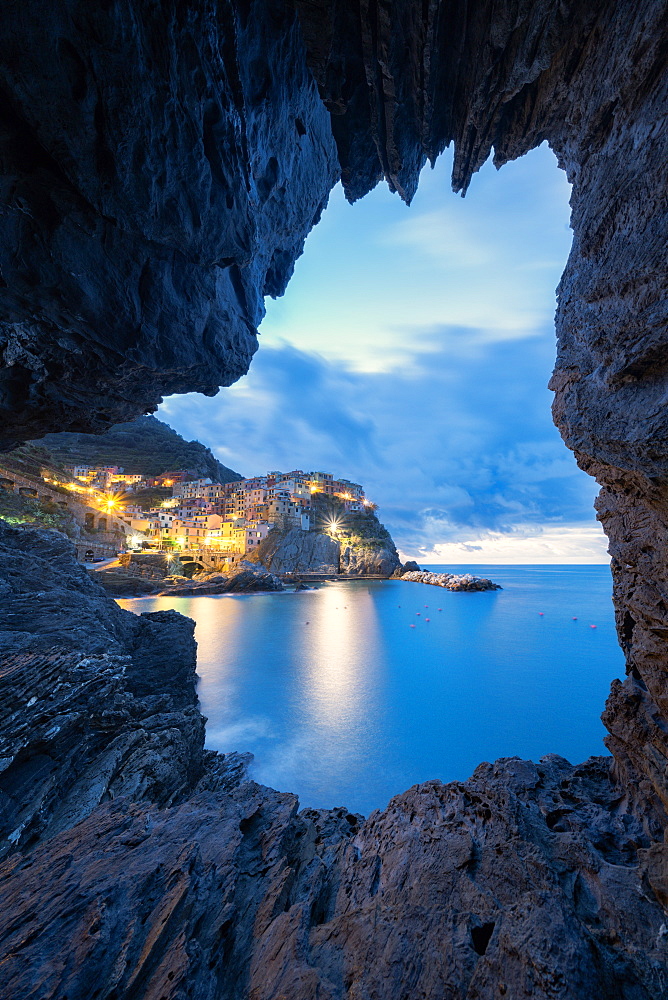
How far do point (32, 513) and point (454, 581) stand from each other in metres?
61.2

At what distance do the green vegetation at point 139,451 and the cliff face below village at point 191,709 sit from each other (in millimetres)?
91006

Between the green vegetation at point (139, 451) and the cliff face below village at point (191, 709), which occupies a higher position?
the green vegetation at point (139, 451)

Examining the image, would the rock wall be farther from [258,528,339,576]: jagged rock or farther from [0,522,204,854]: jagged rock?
[258,528,339,576]: jagged rock

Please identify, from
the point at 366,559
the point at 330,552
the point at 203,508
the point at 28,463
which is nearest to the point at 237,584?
the point at 330,552

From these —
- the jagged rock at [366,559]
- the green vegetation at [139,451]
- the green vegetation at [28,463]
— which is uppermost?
the green vegetation at [139,451]

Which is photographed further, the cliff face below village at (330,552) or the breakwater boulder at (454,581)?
the cliff face below village at (330,552)

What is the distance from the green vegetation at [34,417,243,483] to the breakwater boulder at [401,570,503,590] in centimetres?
6198

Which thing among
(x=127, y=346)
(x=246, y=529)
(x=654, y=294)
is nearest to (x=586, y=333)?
(x=654, y=294)

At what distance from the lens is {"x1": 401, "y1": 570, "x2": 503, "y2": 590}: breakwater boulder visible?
59134 mm

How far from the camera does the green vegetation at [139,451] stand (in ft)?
291

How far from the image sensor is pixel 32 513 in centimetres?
3812

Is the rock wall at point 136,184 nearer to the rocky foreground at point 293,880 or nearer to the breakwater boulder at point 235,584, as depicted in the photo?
the rocky foreground at point 293,880

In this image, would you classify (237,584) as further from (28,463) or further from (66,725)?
(66,725)

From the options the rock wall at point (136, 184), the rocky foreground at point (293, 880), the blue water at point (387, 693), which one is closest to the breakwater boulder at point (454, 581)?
the blue water at point (387, 693)
